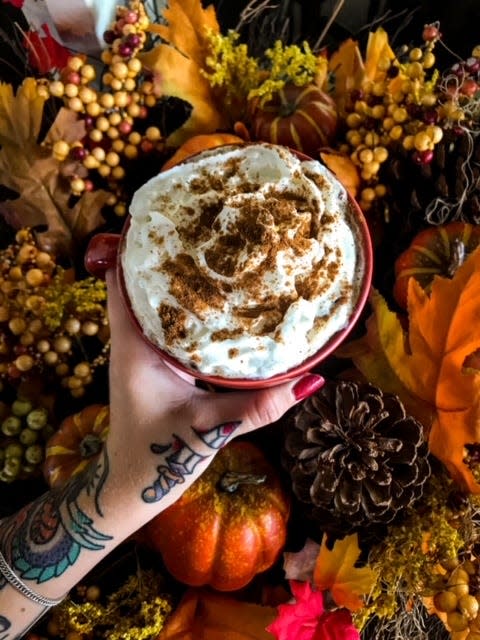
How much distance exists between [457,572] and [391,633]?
20 centimetres

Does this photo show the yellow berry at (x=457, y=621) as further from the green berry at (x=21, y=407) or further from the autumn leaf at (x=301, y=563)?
the green berry at (x=21, y=407)

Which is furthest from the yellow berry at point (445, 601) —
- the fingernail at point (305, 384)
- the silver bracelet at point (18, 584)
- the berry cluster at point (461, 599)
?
the silver bracelet at point (18, 584)

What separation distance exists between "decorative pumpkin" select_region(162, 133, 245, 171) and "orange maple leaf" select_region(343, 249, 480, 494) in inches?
13.2

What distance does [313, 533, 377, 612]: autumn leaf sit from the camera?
856 mm

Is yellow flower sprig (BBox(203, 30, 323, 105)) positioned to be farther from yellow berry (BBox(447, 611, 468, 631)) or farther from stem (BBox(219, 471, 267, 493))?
yellow berry (BBox(447, 611, 468, 631))

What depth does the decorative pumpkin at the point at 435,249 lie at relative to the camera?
99 cm

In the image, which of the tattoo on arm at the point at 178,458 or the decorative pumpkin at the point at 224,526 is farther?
the decorative pumpkin at the point at 224,526

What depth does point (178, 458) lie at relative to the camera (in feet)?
2.54

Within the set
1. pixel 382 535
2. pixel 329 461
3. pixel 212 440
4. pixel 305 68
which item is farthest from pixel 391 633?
pixel 305 68

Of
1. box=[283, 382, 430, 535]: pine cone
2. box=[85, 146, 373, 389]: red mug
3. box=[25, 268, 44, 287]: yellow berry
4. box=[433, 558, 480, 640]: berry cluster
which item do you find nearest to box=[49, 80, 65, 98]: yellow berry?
box=[25, 268, 44, 287]: yellow berry

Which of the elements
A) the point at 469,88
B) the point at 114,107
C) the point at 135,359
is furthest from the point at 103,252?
the point at 469,88

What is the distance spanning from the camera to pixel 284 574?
1002mm

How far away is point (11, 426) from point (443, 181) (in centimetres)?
71

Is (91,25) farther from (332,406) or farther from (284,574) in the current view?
(284,574)
